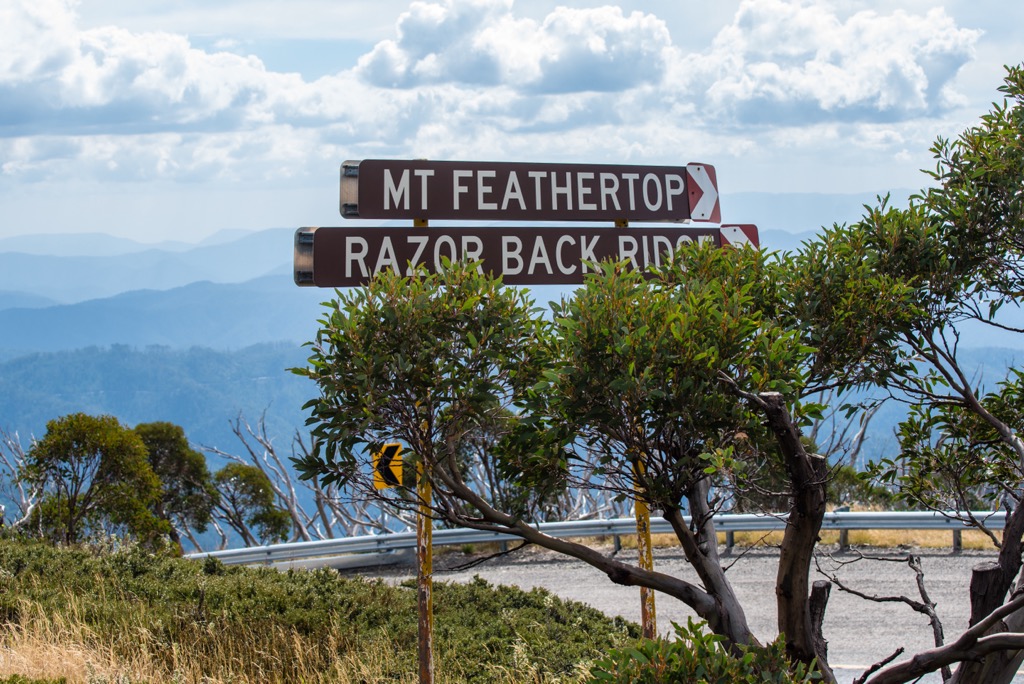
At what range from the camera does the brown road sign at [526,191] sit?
25.1ft

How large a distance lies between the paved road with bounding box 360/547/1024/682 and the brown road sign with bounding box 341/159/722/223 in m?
3.80

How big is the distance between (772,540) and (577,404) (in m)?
13.6

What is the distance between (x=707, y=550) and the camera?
17.8ft

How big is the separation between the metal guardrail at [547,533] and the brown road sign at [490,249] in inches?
305

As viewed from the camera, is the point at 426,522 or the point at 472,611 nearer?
the point at 426,522

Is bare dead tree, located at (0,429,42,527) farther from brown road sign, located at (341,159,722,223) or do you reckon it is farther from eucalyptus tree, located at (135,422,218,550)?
brown road sign, located at (341,159,722,223)

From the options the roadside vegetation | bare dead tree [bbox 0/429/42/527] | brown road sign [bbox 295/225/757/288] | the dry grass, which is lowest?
the dry grass

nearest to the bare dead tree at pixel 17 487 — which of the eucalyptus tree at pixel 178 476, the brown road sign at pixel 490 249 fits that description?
the eucalyptus tree at pixel 178 476

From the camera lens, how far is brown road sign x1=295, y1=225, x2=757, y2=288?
731 cm

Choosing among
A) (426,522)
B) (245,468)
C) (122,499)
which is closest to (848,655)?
(426,522)

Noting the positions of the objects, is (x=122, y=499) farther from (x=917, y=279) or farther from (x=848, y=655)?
(x=917, y=279)

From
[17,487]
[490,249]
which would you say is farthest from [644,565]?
[17,487]

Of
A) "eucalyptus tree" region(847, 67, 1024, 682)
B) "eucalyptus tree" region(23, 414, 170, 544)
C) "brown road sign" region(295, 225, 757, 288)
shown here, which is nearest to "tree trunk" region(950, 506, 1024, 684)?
"eucalyptus tree" region(847, 67, 1024, 682)

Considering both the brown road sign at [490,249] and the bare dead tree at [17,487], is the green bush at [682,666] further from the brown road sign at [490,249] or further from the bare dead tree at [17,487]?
the bare dead tree at [17,487]
